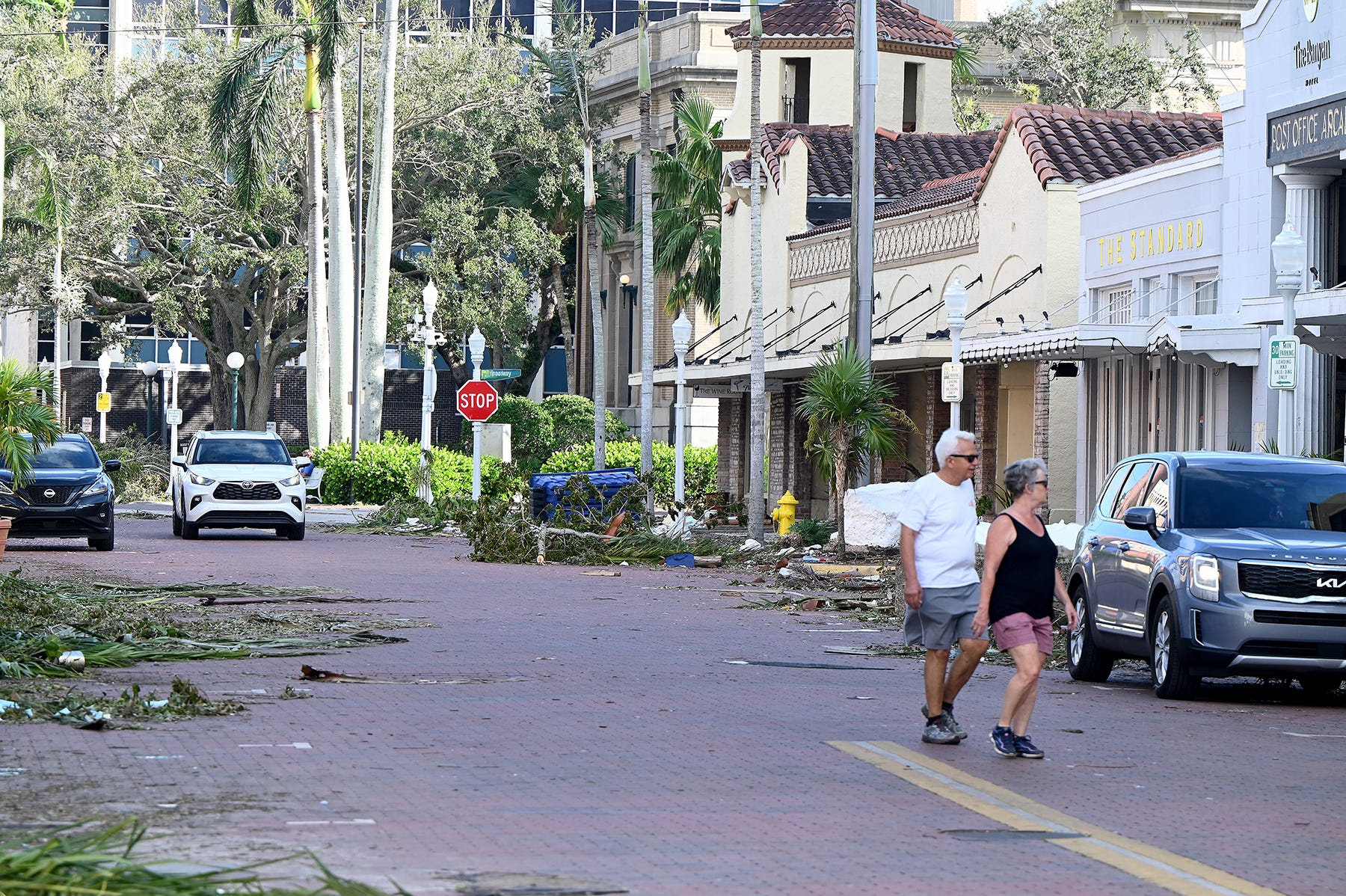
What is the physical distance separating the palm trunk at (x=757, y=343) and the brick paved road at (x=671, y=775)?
15.9m

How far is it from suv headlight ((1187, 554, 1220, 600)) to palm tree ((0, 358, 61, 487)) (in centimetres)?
1252

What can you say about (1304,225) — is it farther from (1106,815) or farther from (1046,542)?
(1106,815)

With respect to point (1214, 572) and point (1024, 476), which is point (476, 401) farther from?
point (1024, 476)

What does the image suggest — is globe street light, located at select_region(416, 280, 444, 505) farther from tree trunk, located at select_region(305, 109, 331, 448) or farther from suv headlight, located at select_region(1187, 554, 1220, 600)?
Answer: suv headlight, located at select_region(1187, 554, 1220, 600)

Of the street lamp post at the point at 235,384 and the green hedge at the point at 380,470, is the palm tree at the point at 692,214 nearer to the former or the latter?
the green hedge at the point at 380,470

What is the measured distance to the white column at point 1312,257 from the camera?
85.2 ft

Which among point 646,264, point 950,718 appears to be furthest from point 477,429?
point 950,718

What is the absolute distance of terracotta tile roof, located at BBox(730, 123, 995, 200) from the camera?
45.1 meters

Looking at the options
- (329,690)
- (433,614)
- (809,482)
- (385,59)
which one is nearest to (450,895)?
(329,690)

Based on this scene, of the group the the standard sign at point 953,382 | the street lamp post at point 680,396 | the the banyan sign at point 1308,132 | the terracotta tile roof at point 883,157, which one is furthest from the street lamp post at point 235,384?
the the banyan sign at point 1308,132

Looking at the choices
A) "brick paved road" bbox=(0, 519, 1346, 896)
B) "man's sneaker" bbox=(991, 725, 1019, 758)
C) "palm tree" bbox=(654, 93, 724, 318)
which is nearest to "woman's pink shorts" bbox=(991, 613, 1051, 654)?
"man's sneaker" bbox=(991, 725, 1019, 758)

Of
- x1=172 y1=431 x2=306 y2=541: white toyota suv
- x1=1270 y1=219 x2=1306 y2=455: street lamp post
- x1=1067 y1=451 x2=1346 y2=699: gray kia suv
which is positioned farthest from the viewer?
x1=172 y1=431 x2=306 y2=541: white toyota suv

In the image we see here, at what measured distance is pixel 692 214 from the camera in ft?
183

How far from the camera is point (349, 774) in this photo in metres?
9.77
